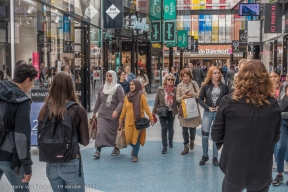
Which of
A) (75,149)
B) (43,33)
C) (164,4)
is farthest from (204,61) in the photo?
(75,149)

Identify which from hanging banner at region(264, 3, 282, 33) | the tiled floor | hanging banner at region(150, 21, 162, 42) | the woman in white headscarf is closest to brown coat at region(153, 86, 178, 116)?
the tiled floor

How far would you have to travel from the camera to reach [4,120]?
3916 millimetres

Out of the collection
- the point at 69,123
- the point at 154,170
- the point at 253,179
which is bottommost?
the point at 154,170

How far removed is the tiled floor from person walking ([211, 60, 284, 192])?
277 cm

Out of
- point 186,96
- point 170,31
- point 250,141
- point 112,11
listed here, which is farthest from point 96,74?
point 250,141

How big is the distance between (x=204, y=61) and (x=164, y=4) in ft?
141

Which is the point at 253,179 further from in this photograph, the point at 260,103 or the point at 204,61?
the point at 204,61

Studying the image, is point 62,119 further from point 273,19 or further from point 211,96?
point 273,19

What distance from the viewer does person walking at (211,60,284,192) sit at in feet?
12.1

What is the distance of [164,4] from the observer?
2862 centimetres

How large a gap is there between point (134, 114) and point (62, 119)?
4.61 metres

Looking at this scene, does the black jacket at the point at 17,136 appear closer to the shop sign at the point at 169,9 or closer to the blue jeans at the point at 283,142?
the blue jeans at the point at 283,142

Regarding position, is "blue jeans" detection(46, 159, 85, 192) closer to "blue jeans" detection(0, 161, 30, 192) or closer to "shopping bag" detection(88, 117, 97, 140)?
"blue jeans" detection(0, 161, 30, 192)

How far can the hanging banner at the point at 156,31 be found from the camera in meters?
26.8
